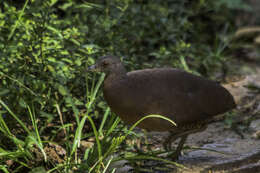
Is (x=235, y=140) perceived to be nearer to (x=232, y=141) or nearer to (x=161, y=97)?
(x=232, y=141)

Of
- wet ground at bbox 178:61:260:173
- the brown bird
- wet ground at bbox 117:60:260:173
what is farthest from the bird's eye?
wet ground at bbox 178:61:260:173

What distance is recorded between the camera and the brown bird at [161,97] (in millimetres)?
3072

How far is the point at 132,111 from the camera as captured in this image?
10.0 feet

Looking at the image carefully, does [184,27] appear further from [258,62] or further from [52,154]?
[52,154]

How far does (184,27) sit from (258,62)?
203 centimetres

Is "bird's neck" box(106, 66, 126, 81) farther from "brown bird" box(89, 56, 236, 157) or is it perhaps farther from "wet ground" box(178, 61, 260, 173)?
"wet ground" box(178, 61, 260, 173)

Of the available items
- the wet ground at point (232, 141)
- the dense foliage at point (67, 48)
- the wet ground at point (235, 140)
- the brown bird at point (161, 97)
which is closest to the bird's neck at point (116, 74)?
the brown bird at point (161, 97)

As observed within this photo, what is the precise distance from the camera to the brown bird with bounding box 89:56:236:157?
3072mm

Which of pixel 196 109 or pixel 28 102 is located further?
pixel 28 102

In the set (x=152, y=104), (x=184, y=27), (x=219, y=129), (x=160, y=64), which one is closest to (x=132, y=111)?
(x=152, y=104)

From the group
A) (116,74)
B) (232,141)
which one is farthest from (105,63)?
(232,141)

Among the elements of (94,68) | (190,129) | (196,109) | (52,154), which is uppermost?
(94,68)

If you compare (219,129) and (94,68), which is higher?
A: (94,68)

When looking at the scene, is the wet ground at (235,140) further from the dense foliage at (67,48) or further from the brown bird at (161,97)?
the dense foliage at (67,48)
